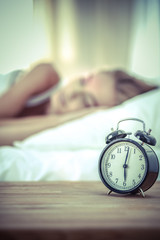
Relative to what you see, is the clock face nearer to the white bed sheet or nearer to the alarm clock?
the alarm clock

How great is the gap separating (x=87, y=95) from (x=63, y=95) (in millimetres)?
166

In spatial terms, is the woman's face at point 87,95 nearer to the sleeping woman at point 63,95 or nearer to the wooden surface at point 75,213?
the sleeping woman at point 63,95

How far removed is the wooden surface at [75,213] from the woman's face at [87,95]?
1.17 meters

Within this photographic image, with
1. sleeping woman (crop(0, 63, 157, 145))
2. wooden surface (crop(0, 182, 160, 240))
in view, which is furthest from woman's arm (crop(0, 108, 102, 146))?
wooden surface (crop(0, 182, 160, 240))

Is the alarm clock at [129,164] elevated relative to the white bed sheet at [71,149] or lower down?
elevated

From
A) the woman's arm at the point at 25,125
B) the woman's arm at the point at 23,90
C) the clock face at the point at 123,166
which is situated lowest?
the woman's arm at the point at 25,125

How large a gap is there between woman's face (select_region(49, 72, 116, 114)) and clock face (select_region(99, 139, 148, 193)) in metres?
1.22

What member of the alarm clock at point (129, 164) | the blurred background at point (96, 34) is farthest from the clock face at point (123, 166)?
the blurred background at point (96, 34)

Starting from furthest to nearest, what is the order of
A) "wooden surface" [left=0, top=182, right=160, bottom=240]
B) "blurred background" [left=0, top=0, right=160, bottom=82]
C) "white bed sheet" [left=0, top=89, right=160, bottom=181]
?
"blurred background" [left=0, top=0, right=160, bottom=82] < "white bed sheet" [left=0, top=89, right=160, bottom=181] < "wooden surface" [left=0, top=182, right=160, bottom=240]

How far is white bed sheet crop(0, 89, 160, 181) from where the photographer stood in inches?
46.6

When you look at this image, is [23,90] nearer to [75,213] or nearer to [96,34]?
[96,34]

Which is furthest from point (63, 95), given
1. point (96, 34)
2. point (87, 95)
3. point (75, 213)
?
point (75, 213)

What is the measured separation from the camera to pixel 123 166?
833 mm

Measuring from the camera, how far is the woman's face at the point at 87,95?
6.75ft
